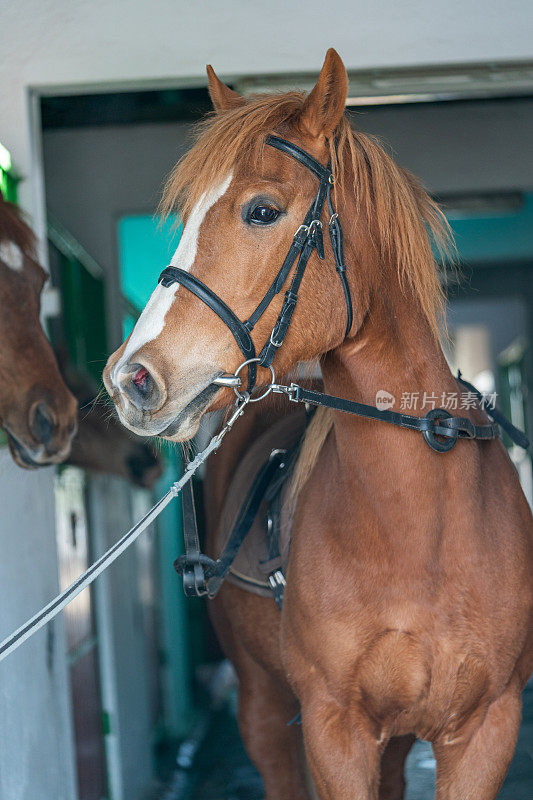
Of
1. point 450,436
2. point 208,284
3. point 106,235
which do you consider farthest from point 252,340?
point 106,235

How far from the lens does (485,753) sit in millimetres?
1903

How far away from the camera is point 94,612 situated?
463cm

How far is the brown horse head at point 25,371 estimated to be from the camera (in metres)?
2.42

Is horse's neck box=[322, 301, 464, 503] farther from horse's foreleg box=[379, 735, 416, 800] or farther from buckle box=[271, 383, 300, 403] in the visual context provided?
horse's foreleg box=[379, 735, 416, 800]

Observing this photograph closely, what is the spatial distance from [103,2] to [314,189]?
1.60 meters

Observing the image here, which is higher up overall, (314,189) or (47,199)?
(47,199)

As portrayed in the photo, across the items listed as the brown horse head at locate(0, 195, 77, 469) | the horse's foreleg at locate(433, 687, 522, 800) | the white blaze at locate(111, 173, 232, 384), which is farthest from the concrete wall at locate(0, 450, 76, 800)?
the horse's foreleg at locate(433, 687, 522, 800)

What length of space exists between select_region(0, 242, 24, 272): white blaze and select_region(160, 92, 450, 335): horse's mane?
29.8 inches

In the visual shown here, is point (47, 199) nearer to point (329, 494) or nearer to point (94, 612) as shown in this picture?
point (94, 612)

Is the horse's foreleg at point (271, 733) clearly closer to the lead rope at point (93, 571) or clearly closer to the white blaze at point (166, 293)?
the lead rope at point (93, 571)

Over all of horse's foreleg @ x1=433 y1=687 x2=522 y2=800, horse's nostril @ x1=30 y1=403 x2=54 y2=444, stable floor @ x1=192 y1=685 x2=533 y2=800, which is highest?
horse's nostril @ x1=30 y1=403 x2=54 y2=444

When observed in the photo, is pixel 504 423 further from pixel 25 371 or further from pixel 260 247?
pixel 25 371

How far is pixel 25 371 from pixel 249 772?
11.4 feet

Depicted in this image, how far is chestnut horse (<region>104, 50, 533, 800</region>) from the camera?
172 centimetres
